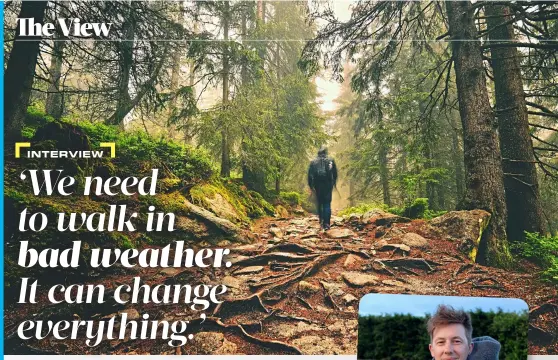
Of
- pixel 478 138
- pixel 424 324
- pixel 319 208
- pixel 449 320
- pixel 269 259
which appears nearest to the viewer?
pixel 449 320

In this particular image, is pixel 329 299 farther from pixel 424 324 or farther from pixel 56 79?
pixel 56 79

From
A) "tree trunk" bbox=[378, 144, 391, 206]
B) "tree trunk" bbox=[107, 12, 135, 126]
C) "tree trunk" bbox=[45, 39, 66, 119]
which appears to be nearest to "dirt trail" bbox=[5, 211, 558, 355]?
"tree trunk" bbox=[378, 144, 391, 206]

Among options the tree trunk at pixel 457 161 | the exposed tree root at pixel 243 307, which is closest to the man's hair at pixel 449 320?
the tree trunk at pixel 457 161

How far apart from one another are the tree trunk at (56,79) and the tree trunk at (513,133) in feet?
11.7

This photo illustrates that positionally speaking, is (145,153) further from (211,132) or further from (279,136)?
(279,136)

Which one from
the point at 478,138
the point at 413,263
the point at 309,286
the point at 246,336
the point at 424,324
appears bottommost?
the point at 246,336

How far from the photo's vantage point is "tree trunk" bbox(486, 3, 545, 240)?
3.61 m

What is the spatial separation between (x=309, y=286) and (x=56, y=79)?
8.57 ft

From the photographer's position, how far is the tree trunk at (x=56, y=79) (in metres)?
3.37

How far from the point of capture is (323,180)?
350cm

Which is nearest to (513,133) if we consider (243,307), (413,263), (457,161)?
(457,161)

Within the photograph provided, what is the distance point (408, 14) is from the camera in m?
3.61

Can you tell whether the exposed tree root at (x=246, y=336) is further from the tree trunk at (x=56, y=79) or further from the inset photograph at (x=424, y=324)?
the tree trunk at (x=56, y=79)

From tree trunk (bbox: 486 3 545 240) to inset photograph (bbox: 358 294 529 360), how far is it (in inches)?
28.9
